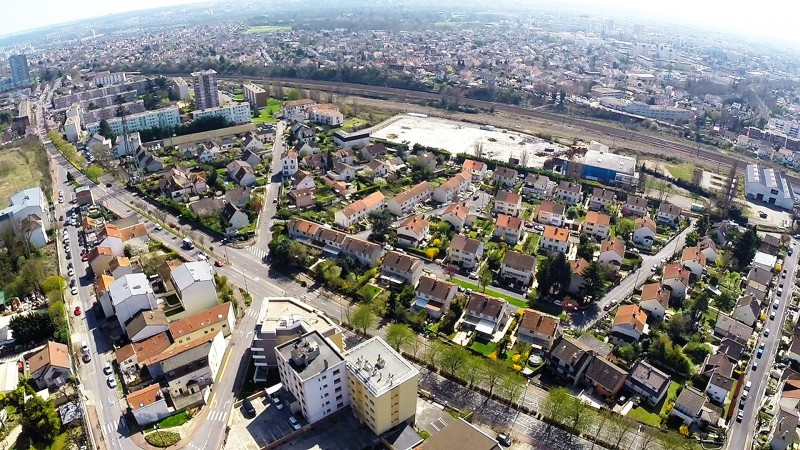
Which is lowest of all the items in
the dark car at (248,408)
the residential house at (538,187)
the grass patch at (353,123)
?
the dark car at (248,408)

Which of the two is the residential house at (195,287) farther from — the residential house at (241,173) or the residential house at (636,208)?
the residential house at (636,208)

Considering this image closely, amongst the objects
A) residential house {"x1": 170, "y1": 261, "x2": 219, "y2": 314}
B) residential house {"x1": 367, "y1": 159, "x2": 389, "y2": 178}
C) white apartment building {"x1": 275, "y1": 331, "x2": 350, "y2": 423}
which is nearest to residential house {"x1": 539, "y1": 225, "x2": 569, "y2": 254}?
residential house {"x1": 367, "y1": 159, "x2": 389, "y2": 178}

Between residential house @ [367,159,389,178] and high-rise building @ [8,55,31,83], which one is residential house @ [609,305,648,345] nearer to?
residential house @ [367,159,389,178]

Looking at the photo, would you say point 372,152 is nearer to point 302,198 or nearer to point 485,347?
point 302,198

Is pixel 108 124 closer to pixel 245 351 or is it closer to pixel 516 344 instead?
pixel 245 351

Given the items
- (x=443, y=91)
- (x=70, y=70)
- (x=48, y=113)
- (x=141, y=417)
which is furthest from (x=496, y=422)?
(x=70, y=70)

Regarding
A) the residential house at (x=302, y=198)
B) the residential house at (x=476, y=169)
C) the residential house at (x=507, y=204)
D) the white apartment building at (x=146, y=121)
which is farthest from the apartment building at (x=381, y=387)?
the white apartment building at (x=146, y=121)

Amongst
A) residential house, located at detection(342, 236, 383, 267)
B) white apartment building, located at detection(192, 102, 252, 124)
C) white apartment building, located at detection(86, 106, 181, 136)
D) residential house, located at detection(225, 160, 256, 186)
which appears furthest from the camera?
white apartment building, located at detection(192, 102, 252, 124)
